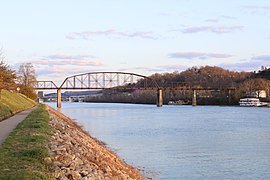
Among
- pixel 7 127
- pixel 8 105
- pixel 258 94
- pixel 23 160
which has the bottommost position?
pixel 23 160

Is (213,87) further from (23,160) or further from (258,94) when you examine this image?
(23,160)

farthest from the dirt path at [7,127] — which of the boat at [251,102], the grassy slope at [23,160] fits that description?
the boat at [251,102]

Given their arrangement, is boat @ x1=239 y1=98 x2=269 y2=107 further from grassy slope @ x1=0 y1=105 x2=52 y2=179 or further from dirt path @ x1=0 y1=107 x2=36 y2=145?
grassy slope @ x1=0 y1=105 x2=52 y2=179

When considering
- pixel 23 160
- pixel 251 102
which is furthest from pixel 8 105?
pixel 251 102

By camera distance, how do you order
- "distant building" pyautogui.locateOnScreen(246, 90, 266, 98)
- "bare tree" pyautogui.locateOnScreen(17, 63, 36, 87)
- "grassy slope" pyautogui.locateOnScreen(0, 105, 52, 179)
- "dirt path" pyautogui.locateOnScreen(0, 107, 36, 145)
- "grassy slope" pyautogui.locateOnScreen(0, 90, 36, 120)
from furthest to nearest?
1. "distant building" pyautogui.locateOnScreen(246, 90, 266, 98)
2. "bare tree" pyautogui.locateOnScreen(17, 63, 36, 87)
3. "grassy slope" pyautogui.locateOnScreen(0, 90, 36, 120)
4. "dirt path" pyautogui.locateOnScreen(0, 107, 36, 145)
5. "grassy slope" pyautogui.locateOnScreen(0, 105, 52, 179)

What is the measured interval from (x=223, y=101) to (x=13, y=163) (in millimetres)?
146122

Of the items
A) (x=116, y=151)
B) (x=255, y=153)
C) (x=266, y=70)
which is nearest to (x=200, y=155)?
(x=255, y=153)

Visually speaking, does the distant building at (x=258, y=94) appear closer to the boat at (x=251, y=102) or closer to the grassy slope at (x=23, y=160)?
the boat at (x=251, y=102)

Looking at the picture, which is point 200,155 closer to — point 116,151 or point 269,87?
point 116,151

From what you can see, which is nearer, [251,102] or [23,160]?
[23,160]

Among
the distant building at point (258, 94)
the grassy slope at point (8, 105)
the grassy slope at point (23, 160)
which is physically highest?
the distant building at point (258, 94)

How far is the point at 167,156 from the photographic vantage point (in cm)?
2425

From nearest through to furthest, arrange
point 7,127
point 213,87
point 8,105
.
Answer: point 7,127, point 8,105, point 213,87

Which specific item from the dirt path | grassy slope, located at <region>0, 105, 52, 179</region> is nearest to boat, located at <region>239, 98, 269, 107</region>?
the dirt path
